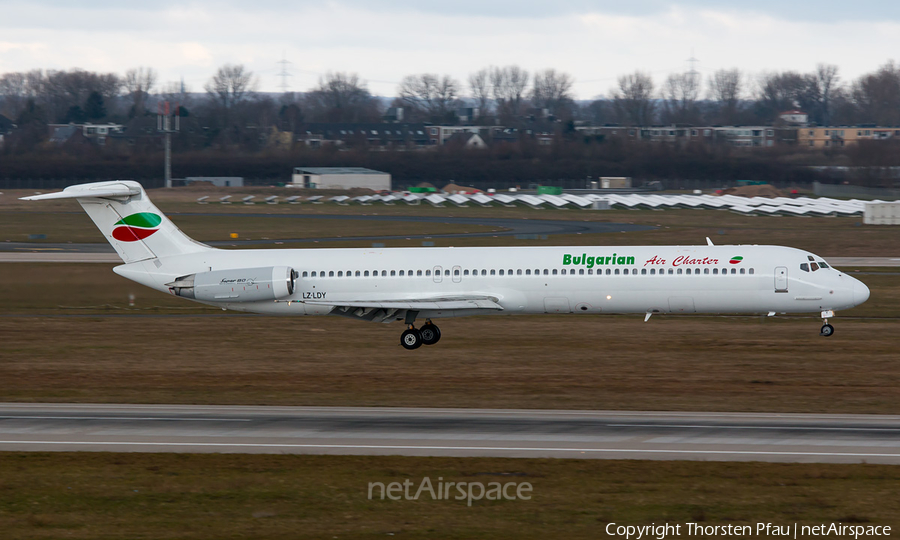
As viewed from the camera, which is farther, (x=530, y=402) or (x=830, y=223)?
(x=830, y=223)

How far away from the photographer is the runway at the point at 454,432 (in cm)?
2030

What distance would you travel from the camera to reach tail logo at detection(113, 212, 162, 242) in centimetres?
3553

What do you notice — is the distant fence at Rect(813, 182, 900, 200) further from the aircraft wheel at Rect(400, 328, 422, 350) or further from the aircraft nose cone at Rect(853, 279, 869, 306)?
the aircraft wheel at Rect(400, 328, 422, 350)

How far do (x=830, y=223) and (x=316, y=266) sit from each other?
75043mm

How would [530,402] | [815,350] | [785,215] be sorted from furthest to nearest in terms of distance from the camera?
[785,215]
[815,350]
[530,402]

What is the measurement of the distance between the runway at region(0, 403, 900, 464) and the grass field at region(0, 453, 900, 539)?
2.99 feet

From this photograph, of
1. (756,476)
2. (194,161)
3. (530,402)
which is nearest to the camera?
(756,476)

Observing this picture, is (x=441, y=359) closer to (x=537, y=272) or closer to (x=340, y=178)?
(x=537, y=272)

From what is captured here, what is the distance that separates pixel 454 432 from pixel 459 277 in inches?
517

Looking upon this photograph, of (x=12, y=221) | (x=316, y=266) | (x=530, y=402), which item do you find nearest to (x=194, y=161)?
(x=12, y=221)

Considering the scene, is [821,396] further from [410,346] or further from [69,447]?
[69,447]

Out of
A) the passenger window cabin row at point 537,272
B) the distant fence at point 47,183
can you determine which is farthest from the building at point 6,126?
the passenger window cabin row at point 537,272

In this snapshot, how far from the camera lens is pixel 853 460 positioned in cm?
1934

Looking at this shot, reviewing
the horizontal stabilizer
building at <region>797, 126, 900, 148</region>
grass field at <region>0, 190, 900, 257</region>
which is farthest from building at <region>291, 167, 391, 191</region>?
the horizontal stabilizer
